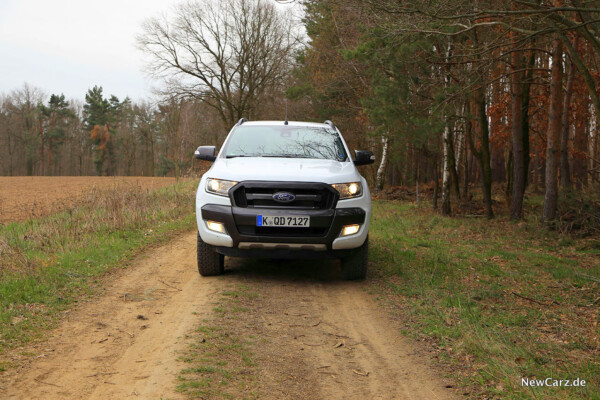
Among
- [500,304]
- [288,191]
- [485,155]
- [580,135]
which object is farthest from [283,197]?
[580,135]

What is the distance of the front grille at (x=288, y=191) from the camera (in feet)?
18.9

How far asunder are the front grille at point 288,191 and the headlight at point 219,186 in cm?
12

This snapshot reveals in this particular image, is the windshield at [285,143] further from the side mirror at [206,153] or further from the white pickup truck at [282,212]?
the white pickup truck at [282,212]

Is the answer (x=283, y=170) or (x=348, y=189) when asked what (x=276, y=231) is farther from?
(x=348, y=189)

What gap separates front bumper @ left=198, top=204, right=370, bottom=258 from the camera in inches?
225

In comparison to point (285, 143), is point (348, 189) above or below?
below

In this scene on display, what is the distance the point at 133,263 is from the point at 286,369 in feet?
14.0

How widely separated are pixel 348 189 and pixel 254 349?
8.28 feet

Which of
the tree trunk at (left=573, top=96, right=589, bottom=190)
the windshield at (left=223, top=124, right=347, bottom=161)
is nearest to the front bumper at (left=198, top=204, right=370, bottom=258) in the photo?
the windshield at (left=223, top=124, right=347, bottom=161)

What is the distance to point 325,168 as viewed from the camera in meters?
6.20

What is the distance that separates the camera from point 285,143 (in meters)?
7.04

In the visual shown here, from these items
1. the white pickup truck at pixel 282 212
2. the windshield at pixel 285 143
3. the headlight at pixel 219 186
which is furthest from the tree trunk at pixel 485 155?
the headlight at pixel 219 186

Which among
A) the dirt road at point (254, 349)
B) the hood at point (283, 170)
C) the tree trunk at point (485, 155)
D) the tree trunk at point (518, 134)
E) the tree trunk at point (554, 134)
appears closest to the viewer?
the dirt road at point (254, 349)

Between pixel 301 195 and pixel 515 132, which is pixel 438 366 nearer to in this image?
pixel 301 195
